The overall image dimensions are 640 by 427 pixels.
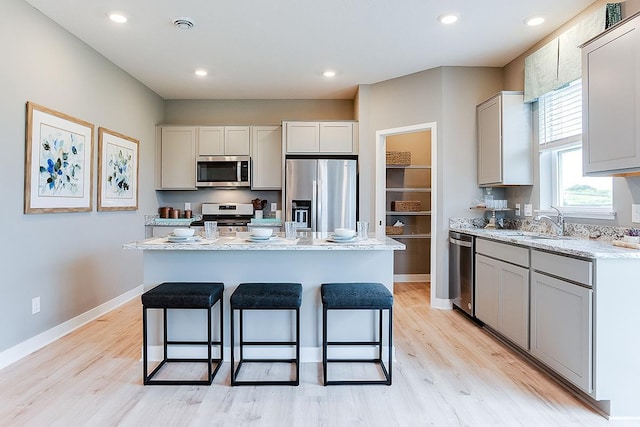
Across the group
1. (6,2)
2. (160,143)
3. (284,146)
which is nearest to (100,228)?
(160,143)

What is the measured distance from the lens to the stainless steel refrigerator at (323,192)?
4594mm

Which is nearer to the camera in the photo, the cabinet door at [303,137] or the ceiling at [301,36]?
the ceiling at [301,36]

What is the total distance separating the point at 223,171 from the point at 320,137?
1431 mm

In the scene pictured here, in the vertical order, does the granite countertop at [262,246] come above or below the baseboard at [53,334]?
above

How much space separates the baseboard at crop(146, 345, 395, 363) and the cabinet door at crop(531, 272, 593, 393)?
3.67ft

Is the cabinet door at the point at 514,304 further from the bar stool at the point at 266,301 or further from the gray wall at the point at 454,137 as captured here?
the bar stool at the point at 266,301

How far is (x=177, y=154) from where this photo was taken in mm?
4996

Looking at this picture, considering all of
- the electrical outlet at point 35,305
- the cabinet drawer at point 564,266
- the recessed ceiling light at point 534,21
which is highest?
the recessed ceiling light at point 534,21

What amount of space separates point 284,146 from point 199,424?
3522 millimetres

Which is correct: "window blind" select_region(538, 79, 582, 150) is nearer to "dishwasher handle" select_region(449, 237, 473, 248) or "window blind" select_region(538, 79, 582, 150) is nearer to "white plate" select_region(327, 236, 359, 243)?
"dishwasher handle" select_region(449, 237, 473, 248)

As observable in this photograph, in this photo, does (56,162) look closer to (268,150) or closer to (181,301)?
(181,301)

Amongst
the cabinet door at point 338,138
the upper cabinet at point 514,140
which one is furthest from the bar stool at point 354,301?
the cabinet door at point 338,138

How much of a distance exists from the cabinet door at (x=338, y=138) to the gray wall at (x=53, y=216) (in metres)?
2.42

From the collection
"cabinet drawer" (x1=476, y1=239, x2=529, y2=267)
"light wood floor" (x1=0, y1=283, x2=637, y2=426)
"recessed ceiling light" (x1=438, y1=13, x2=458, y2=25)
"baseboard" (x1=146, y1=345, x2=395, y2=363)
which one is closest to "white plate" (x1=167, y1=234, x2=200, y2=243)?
"baseboard" (x1=146, y1=345, x2=395, y2=363)
